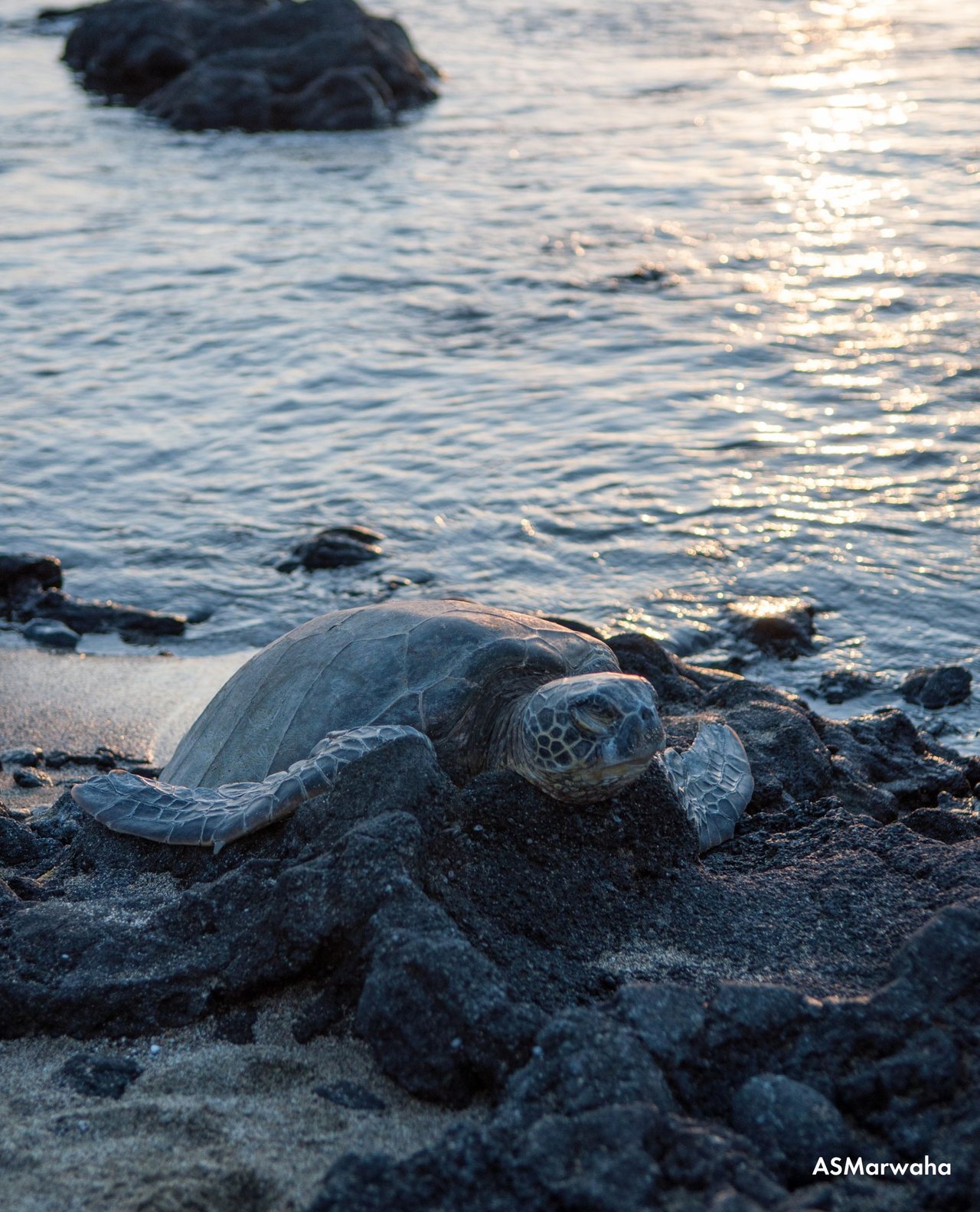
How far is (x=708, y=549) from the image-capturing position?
242 inches

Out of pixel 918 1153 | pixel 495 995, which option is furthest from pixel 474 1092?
pixel 918 1153

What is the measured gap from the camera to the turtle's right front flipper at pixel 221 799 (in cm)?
292

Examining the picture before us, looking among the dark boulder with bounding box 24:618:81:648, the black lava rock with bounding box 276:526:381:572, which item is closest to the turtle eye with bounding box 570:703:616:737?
the dark boulder with bounding box 24:618:81:648

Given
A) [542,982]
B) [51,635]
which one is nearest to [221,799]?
[542,982]

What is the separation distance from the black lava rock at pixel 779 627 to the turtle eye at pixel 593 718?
2485 mm

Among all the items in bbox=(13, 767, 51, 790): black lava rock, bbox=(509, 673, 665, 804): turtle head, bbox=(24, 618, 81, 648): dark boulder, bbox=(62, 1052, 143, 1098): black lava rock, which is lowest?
bbox=(24, 618, 81, 648): dark boulder

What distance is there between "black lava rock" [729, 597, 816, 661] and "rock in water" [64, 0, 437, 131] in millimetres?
13911

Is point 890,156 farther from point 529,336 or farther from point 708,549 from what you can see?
point 708,549

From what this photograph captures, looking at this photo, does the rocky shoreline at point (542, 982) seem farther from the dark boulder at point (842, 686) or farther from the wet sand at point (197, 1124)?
the dark boulder at point (842, 686)

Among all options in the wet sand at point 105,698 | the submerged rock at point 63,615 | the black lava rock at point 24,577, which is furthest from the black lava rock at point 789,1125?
the black lava rock at point 24,577

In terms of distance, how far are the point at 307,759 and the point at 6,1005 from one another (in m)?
0.88

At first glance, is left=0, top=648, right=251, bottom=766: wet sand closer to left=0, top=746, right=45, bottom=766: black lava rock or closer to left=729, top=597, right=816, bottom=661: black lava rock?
left=0, top=746, right=45, bottom=766: black lava rock

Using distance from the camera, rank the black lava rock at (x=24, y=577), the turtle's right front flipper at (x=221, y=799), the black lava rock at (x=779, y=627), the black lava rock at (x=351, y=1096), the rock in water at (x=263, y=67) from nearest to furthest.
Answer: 1. the black lava rock at (x=351, y=1096)
2. the turtle's right front flipper at (x=221, y=799)
3. the black lava rock at (x=779, y=627)
4. the black lava rock at (x=24, y=577)
5. the rock in water at (x=263, y=67)

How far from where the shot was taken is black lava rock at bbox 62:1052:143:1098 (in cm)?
228
